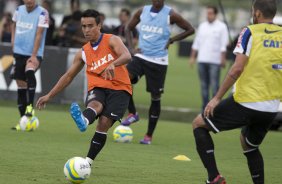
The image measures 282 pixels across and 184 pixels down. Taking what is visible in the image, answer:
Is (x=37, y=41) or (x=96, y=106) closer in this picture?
(x=96, y=106)

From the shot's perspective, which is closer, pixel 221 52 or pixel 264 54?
pixel 264 54

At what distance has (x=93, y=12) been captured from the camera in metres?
9.88

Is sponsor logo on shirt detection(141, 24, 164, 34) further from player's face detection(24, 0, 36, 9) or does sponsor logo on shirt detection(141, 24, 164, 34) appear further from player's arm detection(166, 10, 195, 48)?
player's face detection(24, 0, 36, 9)

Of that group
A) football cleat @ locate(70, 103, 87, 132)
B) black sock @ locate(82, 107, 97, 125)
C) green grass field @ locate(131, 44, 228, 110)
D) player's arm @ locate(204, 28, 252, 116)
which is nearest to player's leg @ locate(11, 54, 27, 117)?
black sock @ locate(82, 107, 97, 125)

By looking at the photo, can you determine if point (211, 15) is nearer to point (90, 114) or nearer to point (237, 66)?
point (90, 114)

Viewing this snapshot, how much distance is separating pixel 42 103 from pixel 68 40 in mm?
11823

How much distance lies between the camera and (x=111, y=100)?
9930 mm

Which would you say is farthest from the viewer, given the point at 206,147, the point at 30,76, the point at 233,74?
the point at 30,76

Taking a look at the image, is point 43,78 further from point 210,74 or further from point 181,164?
point 181,164

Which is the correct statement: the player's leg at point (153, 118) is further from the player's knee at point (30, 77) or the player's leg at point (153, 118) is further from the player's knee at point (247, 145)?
the player's knee at point (247, 145)

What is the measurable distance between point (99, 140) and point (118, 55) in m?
1.05

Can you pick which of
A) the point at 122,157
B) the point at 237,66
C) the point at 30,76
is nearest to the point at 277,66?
the point at 237,66

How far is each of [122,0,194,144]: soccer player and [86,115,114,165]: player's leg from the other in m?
3.98

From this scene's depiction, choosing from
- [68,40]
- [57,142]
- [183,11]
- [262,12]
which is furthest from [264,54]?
[183,11]
